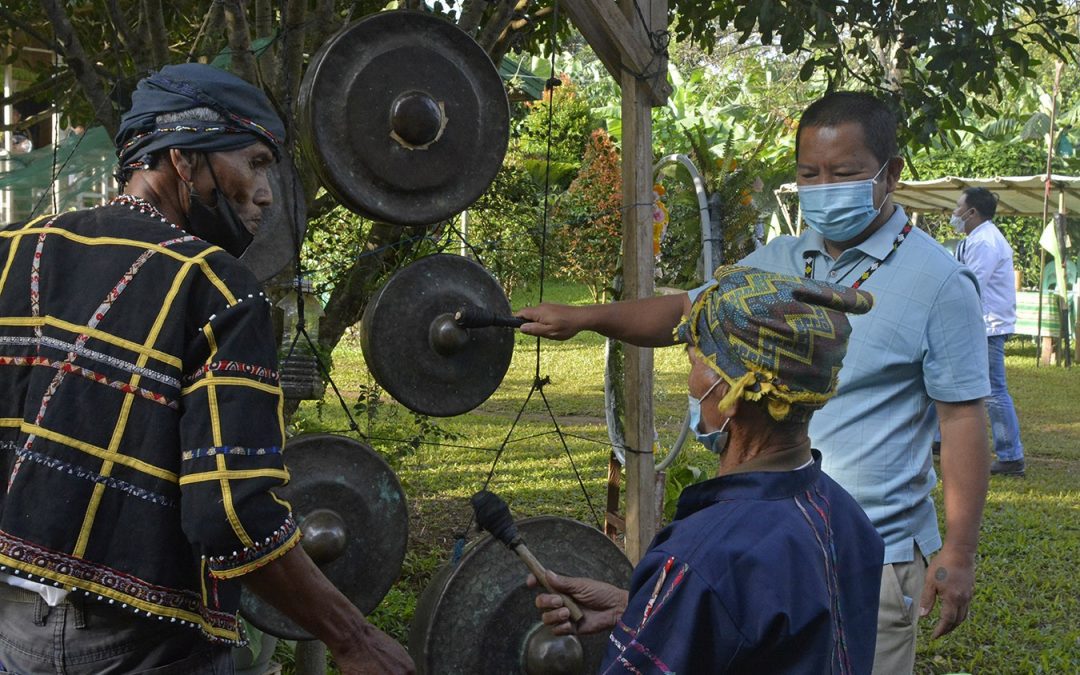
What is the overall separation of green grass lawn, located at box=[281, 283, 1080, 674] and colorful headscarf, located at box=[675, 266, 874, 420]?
6.90 feet

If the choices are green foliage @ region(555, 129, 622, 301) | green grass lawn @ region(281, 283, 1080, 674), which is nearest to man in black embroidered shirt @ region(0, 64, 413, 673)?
green grass lawn @ region(281, 283, 1080, 674)

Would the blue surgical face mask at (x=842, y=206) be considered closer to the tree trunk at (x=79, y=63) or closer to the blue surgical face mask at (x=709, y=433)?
the blue surgical face mask at (x=709, y=433)

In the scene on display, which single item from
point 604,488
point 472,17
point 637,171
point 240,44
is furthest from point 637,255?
point 604,488

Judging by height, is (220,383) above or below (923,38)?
below

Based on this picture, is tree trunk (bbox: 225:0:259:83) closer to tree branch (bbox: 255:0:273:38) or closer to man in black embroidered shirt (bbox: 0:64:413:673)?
tree branch (bbox: 255:0:273:38)

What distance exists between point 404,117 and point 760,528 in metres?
1.90

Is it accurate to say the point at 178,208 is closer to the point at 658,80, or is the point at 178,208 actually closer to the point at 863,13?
the point at 658,80

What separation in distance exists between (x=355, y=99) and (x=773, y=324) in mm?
1801

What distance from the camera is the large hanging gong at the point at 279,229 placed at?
3246mm

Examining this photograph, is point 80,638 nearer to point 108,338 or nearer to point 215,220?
point 108,338

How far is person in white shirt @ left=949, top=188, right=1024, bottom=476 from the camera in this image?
7570mm

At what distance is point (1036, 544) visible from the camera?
20.4 feet

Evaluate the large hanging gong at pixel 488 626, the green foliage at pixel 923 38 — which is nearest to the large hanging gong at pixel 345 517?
the large hanging gong at pixel 488 626

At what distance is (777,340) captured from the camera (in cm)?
161
